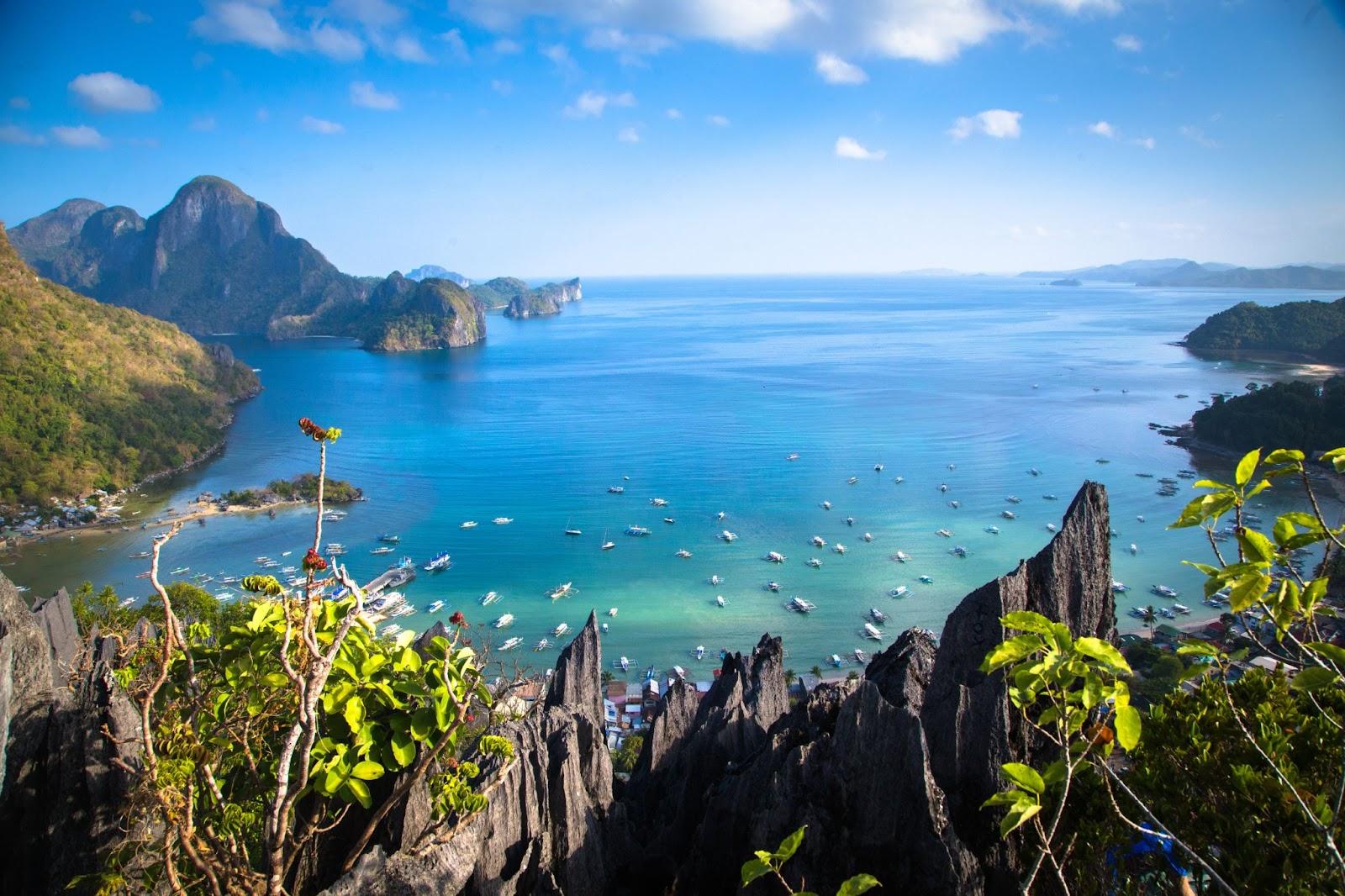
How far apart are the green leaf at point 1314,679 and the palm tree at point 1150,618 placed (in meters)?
30.6

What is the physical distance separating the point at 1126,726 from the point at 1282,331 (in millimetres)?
116416

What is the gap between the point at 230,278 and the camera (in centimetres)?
17662

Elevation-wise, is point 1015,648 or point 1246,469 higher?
point 1246,469

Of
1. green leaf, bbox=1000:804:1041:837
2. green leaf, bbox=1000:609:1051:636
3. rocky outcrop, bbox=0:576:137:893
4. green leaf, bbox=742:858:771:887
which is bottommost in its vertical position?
rocky outcrop, bbox=0:576:137:893

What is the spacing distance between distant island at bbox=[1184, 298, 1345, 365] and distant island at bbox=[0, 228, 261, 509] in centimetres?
11477

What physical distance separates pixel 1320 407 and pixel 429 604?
57.1m

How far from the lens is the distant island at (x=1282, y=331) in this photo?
285 feet

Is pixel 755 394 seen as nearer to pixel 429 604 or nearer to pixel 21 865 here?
pixel 429 604

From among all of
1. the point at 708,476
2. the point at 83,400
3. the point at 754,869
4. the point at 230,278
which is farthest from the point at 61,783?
the point at 230,278

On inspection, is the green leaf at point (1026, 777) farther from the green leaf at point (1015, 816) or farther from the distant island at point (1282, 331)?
the distant island at point (1282, 331)

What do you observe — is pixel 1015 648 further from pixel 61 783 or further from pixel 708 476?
pixel 708 476

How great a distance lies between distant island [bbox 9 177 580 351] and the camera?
145625 mm

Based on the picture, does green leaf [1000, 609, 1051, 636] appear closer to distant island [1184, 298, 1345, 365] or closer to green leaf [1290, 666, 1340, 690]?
green leaf [1290, 666, 1340, 690]

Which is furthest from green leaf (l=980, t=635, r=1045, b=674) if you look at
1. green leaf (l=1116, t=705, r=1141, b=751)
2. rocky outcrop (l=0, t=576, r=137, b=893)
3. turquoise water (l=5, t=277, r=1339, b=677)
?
turquoise water (l=5, t=277, r=1339, b=677)
